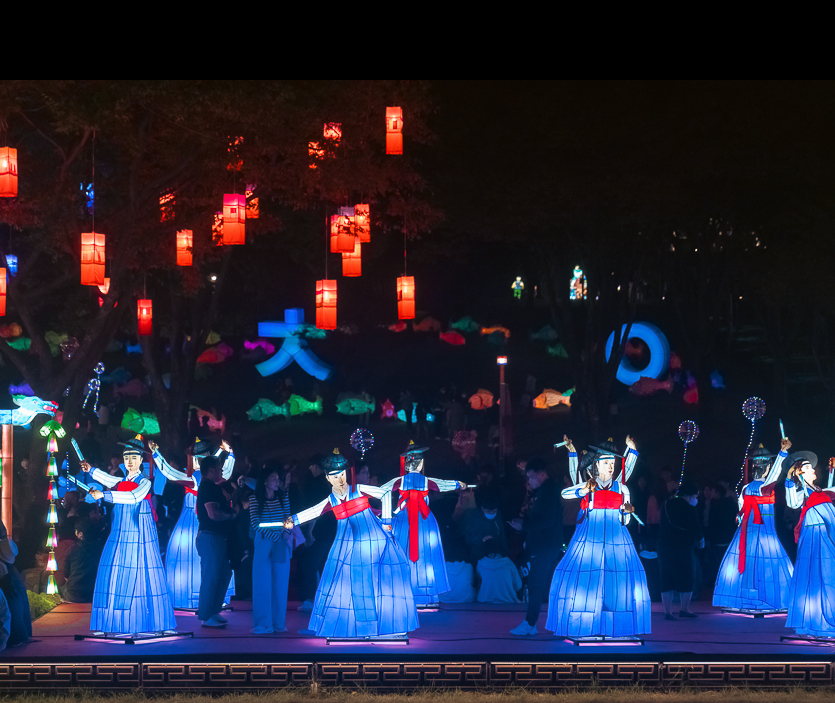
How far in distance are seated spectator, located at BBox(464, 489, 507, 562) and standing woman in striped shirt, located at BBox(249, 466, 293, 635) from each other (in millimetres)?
1888

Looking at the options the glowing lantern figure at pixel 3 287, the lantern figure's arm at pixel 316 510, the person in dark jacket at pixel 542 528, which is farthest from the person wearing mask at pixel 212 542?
the glowing lantern figure at pixel 3 287

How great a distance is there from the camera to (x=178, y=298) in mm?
16641

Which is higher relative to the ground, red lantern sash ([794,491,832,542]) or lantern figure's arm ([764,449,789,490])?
lantern figure's arm ([764,449,789,490])

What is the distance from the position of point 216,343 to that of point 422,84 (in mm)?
14579

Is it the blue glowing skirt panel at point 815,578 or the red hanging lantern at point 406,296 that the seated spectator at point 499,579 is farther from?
the red hanging lantern at point 406,296

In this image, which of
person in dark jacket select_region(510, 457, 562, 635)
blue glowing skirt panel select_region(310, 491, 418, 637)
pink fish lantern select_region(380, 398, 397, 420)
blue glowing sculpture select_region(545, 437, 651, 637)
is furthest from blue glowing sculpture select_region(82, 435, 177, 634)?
pink fish lantern select_region(380, 398, 397, 420)

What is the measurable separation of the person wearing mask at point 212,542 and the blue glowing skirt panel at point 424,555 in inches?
59.8

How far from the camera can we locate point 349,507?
7750 mm

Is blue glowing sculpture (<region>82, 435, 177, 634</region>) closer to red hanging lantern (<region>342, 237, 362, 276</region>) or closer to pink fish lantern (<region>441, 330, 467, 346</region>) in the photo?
red hanging lantern (<region>342, 237, 362, 276</region>)

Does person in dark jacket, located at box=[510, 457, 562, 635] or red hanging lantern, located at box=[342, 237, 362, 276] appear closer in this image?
person in dark jacket, located at box=[510, 457, 562, 635]

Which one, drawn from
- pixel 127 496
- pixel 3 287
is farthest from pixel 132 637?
pixel 3 287

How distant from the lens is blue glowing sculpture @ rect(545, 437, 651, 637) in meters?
7.68

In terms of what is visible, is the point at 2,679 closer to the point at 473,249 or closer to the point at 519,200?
the point at 519,200

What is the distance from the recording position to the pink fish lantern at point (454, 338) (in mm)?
25766
